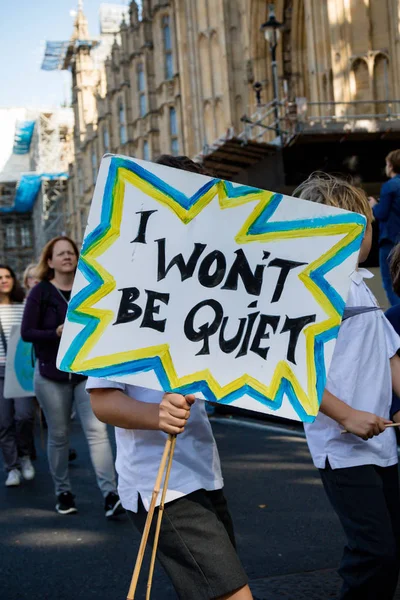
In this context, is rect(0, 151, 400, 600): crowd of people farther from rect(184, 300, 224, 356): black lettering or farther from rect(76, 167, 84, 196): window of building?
rect(76, 167, 84, 196): window of building

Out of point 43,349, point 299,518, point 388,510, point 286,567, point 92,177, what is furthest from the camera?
point 92,177

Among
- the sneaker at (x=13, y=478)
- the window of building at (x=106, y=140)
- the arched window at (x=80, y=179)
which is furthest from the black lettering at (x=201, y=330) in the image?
the arched window at (x=80, y=179)

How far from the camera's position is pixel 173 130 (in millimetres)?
39031

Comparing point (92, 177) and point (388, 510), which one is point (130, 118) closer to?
point (92, 177)

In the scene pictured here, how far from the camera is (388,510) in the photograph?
316 cm

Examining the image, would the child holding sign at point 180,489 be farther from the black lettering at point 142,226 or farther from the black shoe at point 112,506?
the black shoe at point 112,506

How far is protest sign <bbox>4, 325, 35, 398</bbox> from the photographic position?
27.1 feet

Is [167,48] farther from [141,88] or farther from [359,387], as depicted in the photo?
[359,387]

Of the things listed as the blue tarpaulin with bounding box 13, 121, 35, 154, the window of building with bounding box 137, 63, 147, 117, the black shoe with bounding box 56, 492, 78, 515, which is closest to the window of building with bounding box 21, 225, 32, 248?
the blue tarpaulin with bounding box 13, 121, 35, 154

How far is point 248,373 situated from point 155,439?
0.37 meters

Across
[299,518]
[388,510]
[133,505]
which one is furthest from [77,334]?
[299,518]

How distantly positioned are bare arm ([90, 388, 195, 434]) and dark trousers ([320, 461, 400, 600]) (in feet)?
2.38

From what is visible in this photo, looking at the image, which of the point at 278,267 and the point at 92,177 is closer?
the point at 278,267

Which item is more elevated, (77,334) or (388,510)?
(77,334)
